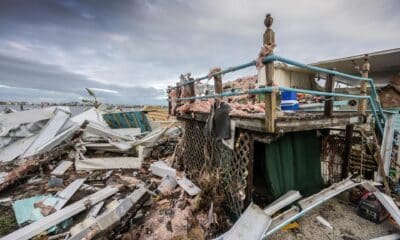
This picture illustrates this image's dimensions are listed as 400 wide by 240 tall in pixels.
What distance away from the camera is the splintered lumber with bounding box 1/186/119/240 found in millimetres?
2654

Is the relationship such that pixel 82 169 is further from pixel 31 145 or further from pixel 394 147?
pixel 394 147

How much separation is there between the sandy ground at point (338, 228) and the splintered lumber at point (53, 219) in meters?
3.31

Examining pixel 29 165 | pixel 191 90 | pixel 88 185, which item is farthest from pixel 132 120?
pixel 191 90

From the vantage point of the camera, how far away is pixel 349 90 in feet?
24.2

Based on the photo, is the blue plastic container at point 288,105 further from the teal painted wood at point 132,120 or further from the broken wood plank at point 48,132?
the broken wood plank at point 48,132

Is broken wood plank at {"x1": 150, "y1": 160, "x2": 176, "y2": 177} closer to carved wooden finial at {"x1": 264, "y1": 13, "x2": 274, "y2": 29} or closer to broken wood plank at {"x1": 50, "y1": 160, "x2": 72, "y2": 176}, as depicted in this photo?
broken wood plank at {"x1": 50, "y1": 160, "x2": 72, "y2": 176}

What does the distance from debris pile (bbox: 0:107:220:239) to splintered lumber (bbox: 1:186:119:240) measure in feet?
0.04

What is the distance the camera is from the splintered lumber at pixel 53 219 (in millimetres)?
2654

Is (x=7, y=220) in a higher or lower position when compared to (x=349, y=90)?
lower

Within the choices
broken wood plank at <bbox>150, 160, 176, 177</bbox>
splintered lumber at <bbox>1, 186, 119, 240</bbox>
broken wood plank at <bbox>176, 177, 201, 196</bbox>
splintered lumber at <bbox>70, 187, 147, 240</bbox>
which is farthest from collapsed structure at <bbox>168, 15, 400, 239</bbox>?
splintered lumber at <bbox>1, 186, 119, 240</bbox>

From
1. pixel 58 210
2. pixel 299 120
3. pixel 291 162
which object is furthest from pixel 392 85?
pixel 58 210

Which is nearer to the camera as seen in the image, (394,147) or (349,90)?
(394,147)

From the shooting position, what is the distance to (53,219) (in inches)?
117

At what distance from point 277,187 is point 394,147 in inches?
143
